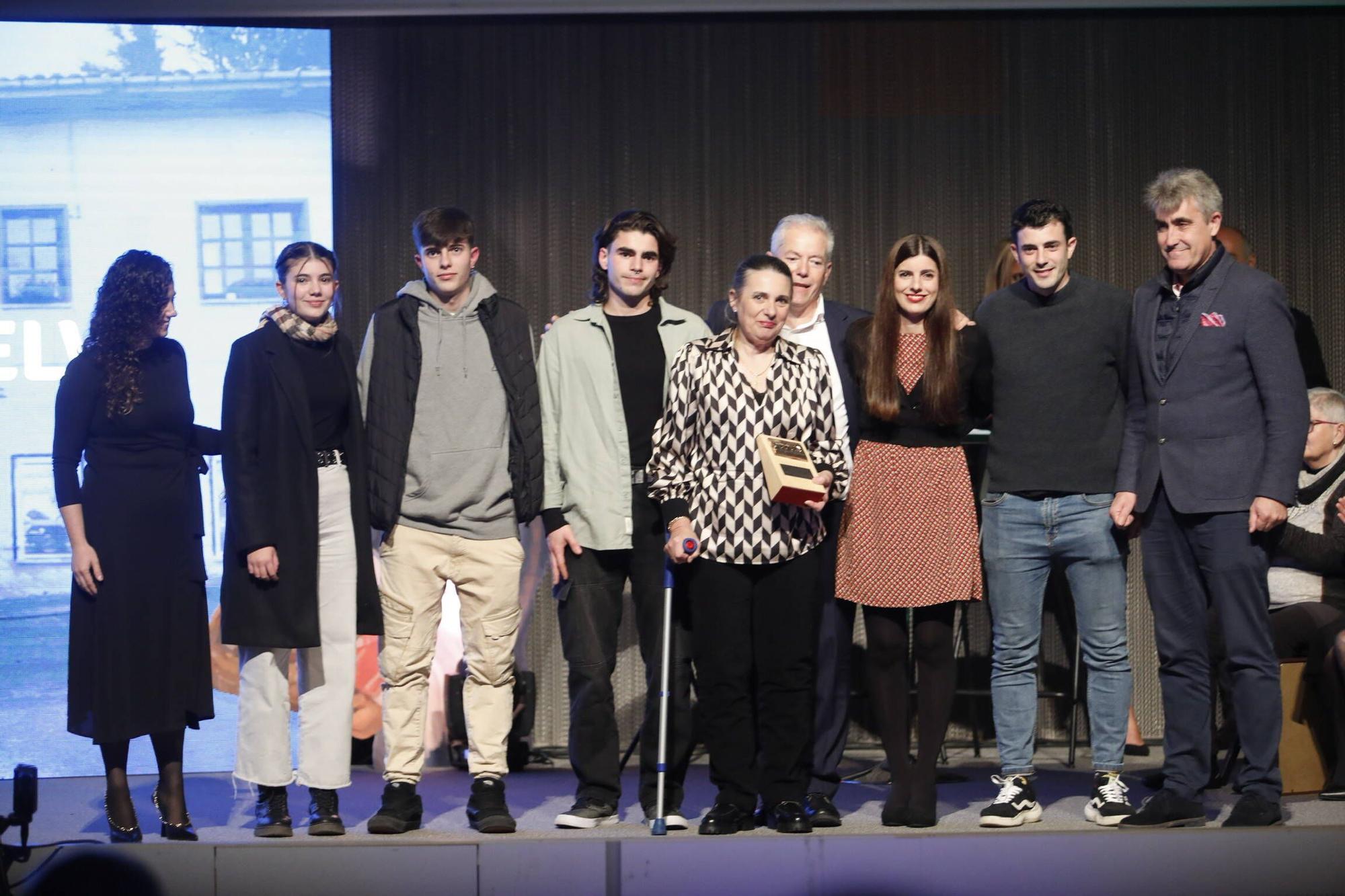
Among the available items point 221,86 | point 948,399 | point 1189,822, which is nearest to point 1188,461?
point 948,399

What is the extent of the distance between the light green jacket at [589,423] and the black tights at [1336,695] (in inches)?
77.8

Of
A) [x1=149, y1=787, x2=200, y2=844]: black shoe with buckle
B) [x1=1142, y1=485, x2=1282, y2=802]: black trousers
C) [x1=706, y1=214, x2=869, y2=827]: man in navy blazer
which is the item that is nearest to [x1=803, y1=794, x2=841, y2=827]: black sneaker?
[x1=706, y1=214, x2=869, y2=827]: man in navy blazer

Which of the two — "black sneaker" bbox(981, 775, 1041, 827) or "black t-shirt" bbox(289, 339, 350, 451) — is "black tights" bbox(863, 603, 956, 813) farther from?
"black t-shirt" bbox(289, 339, 350, 451)

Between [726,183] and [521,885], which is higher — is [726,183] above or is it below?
above

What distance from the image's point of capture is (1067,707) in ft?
16.0

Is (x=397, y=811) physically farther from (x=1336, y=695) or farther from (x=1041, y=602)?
(x=1336, y=695)

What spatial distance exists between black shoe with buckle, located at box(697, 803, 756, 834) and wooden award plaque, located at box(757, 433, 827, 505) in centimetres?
76

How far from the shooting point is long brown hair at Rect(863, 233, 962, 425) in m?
3.43

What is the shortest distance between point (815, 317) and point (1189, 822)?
5.17ft

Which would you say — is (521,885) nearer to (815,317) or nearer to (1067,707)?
(815,317)

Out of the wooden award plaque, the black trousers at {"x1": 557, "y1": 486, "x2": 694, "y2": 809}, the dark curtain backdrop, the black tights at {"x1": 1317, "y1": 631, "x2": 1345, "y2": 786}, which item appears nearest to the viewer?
the wooden award plaque

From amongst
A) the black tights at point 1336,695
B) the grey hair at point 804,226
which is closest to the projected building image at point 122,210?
the grey hair at point 804,226

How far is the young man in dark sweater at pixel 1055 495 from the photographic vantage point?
11.4 ft

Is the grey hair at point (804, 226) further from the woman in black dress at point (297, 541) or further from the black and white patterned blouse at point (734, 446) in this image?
the woman in black dress at point (297, 541)
